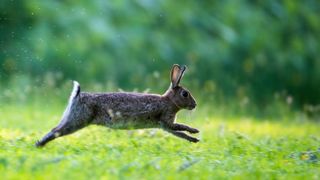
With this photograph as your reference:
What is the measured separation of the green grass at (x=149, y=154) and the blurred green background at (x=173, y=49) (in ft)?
10.2

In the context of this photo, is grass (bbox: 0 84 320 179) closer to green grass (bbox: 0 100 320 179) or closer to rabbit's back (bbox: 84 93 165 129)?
green grass (bbox: 0 100 320 179)

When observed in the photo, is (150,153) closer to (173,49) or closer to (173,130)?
(173,130)

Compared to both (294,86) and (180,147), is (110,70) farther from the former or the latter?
(180,147)

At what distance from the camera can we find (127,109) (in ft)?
33.9

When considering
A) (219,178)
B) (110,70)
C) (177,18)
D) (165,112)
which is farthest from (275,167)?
(177,18)

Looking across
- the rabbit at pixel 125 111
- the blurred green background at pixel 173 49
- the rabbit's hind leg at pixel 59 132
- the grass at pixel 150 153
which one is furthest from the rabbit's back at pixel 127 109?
the blurred green background at pixel 173 49

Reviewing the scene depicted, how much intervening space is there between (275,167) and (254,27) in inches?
403

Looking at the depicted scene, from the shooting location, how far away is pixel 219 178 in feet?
27.3

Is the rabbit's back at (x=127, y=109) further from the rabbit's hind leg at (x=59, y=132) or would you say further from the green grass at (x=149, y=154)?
the rabbit's hind leg at (x=59, y=132)

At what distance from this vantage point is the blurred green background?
1630 centimetres

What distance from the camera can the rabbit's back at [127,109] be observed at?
33.1ft

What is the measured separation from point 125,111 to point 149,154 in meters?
1.04

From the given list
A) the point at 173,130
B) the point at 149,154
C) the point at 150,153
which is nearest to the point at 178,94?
Answer: the point at 173,130

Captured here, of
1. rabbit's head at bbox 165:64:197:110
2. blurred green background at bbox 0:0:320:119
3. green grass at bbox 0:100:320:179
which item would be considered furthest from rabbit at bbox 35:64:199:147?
blurred green background at bbox 0:0:320:119
